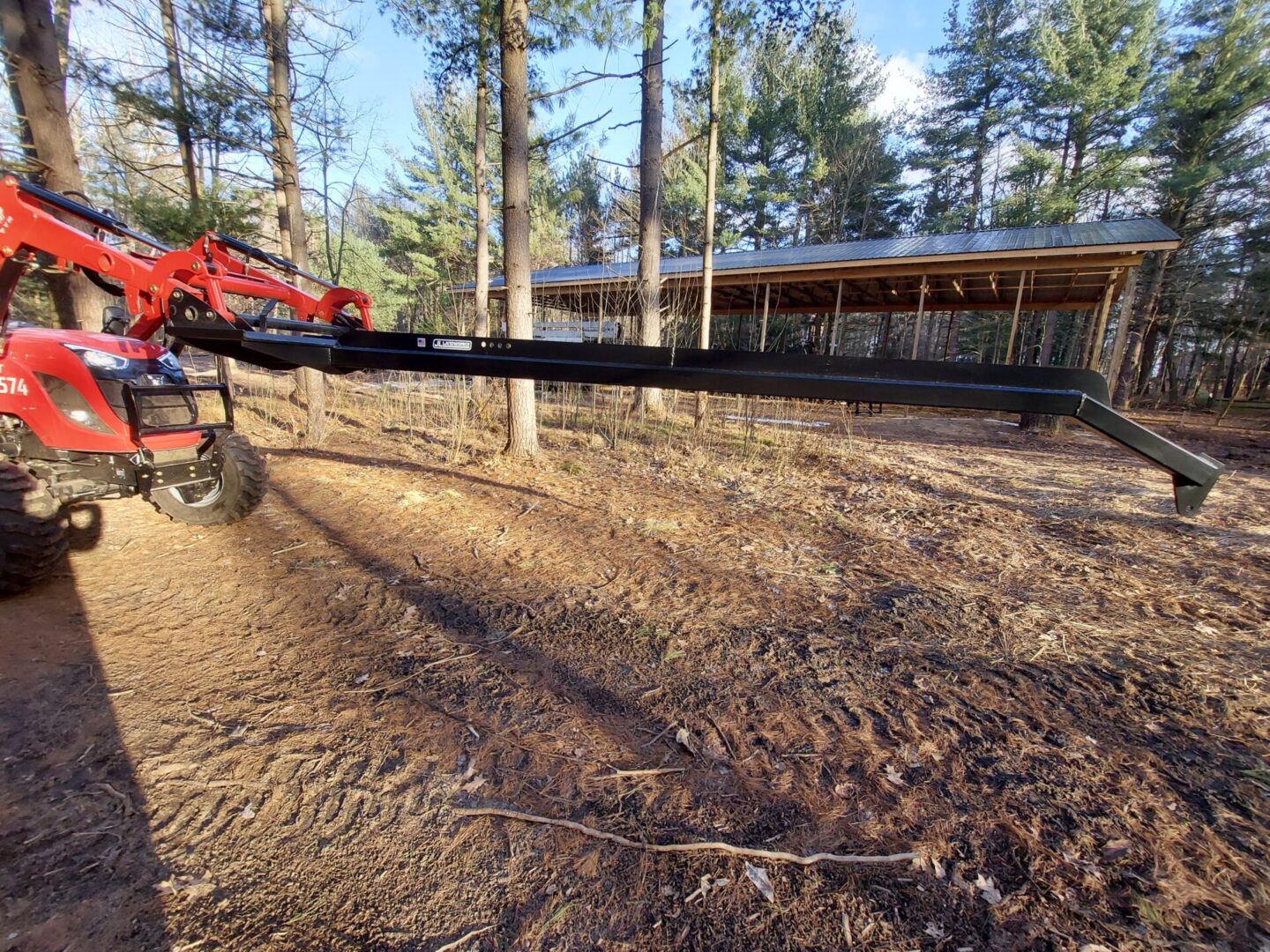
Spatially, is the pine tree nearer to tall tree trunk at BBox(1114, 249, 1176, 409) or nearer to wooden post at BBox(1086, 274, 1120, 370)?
tall tree trunk at BBox(1114, 249, 1176, 409)

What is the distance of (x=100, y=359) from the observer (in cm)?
335

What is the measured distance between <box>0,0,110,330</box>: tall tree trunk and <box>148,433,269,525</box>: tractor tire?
3572 millimetres

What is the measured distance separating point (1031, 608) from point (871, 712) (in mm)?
1842

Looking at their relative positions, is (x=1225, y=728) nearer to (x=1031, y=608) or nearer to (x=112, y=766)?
(x=1031, y=608)

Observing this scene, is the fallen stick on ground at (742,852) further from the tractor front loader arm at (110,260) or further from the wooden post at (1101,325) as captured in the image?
the wooden post at (1101,325)

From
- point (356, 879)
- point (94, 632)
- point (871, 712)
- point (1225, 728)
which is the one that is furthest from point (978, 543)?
point (94, 632)

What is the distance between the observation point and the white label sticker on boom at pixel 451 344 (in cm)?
245

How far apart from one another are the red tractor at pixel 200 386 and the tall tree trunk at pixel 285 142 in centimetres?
321

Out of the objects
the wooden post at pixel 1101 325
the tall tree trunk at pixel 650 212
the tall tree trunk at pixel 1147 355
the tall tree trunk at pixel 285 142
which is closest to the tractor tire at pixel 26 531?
the tall tree trunk at pixel 285 142

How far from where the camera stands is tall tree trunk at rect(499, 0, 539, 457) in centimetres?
605

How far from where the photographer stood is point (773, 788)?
1.87 meters

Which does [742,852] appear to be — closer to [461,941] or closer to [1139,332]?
[461,941]

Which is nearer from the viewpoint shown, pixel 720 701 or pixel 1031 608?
pixel 720 701

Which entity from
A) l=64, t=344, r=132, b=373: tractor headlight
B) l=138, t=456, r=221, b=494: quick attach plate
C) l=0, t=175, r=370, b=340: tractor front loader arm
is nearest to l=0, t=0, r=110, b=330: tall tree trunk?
l=0, t=175, r=370, b=340: tractor front loader arm
